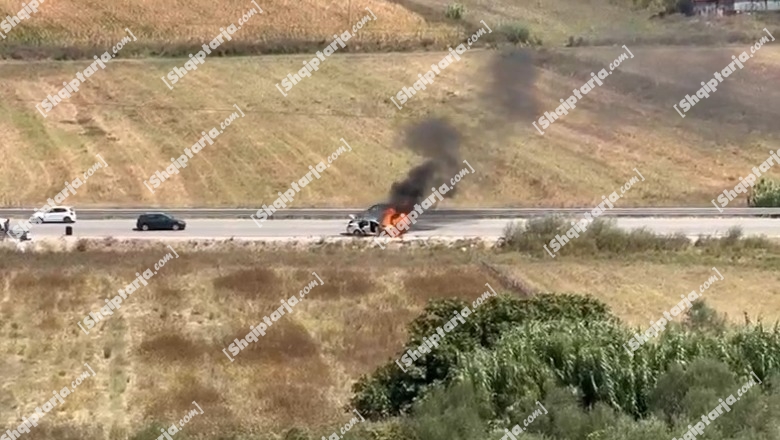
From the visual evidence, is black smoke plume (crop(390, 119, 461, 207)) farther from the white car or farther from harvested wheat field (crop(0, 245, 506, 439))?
the white car

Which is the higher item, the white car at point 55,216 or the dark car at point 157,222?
the dark car at point 157,222

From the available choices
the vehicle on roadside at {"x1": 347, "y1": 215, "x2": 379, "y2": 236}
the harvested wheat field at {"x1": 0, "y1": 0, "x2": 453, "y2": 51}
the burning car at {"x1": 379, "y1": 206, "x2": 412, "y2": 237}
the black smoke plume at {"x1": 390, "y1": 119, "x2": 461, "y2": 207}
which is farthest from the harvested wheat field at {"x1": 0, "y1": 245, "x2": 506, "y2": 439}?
the harvested wheat field at {"x1": 0, "y1": 0, "x2": 453, "y2": 51}

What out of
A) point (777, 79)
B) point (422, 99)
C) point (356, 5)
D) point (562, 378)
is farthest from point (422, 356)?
point (356, 5)

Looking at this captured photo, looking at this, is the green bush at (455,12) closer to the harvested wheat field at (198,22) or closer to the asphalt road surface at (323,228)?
the harvested wheat field at (198,22)

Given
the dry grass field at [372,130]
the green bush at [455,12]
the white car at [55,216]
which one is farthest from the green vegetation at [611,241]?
the green bush at [455,12]

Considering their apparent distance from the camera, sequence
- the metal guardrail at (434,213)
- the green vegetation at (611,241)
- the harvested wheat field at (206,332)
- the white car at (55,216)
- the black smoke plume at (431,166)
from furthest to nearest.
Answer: the black smoke plume at (431,166) → the metal guardrail at (434,213) → the white car at (55,216) → the green vegetation at (611,241) → the harvested wheat field at (206,332)

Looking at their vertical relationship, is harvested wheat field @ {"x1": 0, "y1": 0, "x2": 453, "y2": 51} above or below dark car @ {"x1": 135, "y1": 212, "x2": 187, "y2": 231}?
below

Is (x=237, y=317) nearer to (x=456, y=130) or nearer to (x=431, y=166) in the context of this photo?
(x=431, y=166)
